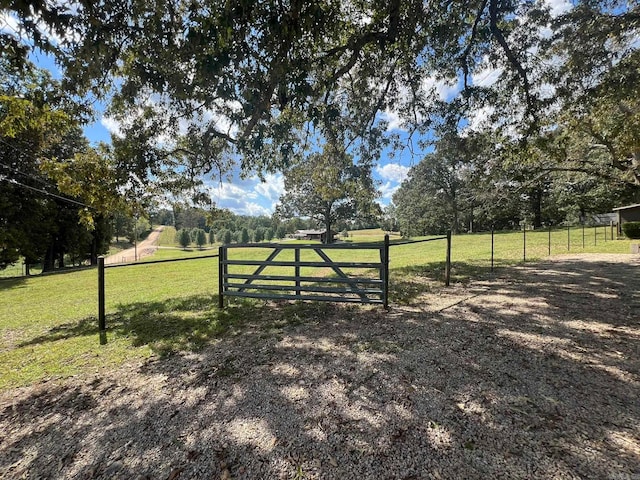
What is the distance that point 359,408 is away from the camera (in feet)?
8.38

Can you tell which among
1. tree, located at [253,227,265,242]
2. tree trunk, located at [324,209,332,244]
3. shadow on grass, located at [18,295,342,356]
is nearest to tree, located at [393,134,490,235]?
tree trunk, located at [324,209,332,244]

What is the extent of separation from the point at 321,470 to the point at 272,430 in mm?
552

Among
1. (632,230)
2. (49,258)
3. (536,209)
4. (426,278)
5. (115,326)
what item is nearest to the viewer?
(115,326)

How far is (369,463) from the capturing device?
1.96 metres

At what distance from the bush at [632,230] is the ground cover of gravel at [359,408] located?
1727 centimetres

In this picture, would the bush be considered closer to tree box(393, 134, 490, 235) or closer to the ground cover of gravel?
the ground cover of gravel

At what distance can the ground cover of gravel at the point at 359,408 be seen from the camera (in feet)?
6.49

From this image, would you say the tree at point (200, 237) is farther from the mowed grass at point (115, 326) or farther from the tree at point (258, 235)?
the mowed grass at point (115, 326)

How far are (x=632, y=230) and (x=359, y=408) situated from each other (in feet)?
72.7

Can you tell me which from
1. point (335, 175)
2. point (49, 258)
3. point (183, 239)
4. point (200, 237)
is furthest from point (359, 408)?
point (200, 237)

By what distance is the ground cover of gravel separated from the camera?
1.98 m

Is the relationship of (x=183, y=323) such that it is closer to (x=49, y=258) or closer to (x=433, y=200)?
(x=49, y=258)

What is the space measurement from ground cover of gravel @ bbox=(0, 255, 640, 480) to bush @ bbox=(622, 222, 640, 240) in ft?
56.7

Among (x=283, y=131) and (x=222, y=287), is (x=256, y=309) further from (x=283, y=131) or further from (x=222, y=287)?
(x=283, y=131)
